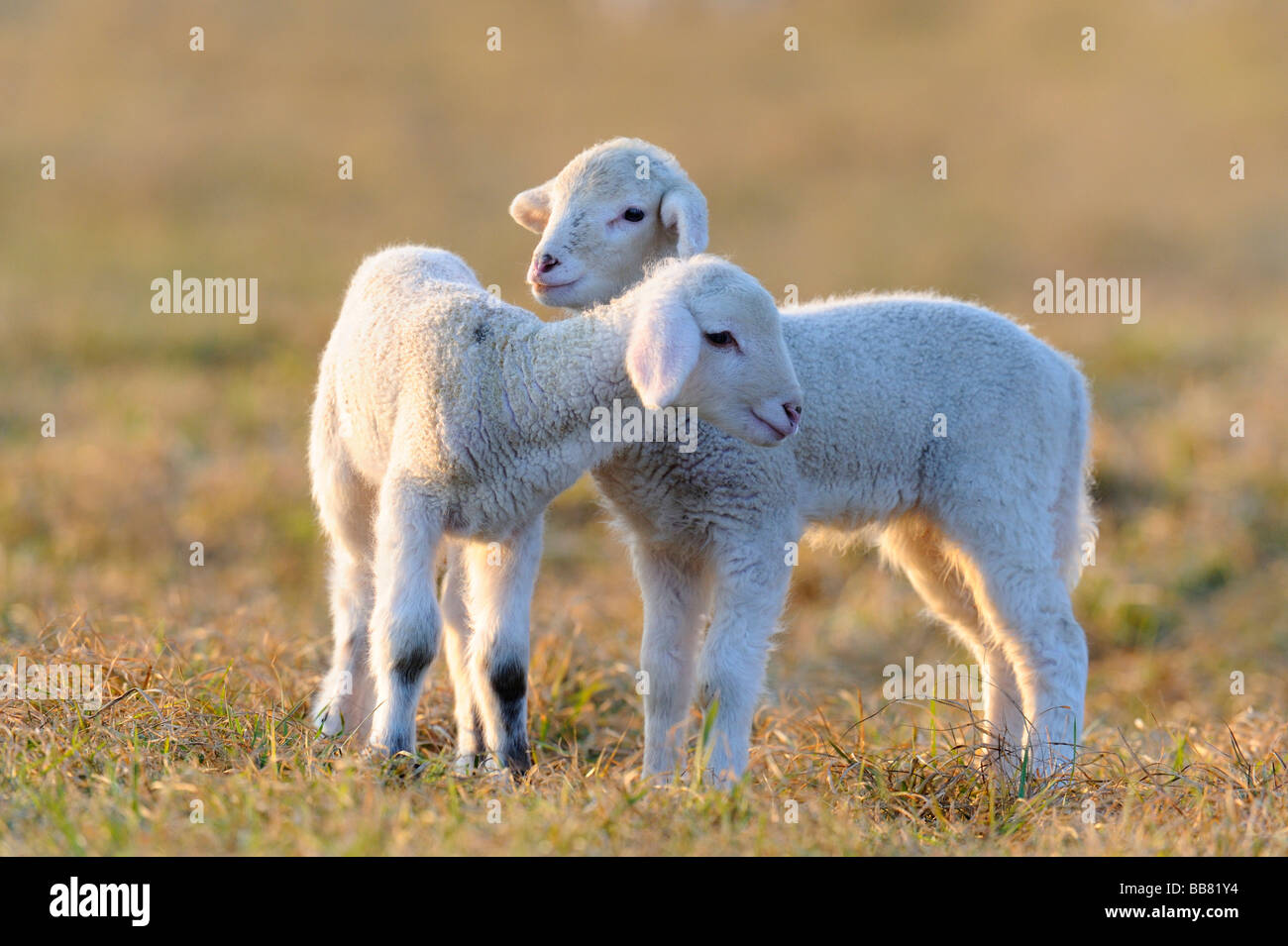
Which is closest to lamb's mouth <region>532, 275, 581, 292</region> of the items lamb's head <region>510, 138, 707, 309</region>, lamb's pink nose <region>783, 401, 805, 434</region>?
lamb's head <region>510, 138, 707, 309</region>

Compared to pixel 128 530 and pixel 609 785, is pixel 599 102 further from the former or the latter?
pixel 609 785

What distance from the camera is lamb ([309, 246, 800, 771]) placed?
418cm

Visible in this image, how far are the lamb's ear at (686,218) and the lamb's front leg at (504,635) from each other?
102cm

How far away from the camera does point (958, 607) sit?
5.37m

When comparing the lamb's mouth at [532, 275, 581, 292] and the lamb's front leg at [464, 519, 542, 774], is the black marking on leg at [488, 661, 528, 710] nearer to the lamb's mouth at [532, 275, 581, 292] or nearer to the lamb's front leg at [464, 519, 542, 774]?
the lamb's front leg at [464, 519, 542, 774]

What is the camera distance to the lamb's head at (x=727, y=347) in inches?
162

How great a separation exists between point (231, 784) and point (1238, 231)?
1949cm

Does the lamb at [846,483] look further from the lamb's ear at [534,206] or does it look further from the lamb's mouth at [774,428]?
the lamb's mouth at [774,428]

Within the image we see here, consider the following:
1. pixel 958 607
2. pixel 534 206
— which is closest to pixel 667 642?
pixel 958 607

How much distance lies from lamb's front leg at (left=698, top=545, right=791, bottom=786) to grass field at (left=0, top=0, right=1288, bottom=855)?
0.67 feet

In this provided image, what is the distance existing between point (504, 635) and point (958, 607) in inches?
72.0

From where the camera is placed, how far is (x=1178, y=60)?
2448 cm

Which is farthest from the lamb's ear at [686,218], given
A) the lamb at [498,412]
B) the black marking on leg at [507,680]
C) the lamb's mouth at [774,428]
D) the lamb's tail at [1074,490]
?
the lamb's tail at [1074,490]

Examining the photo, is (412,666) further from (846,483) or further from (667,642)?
(846,483)
